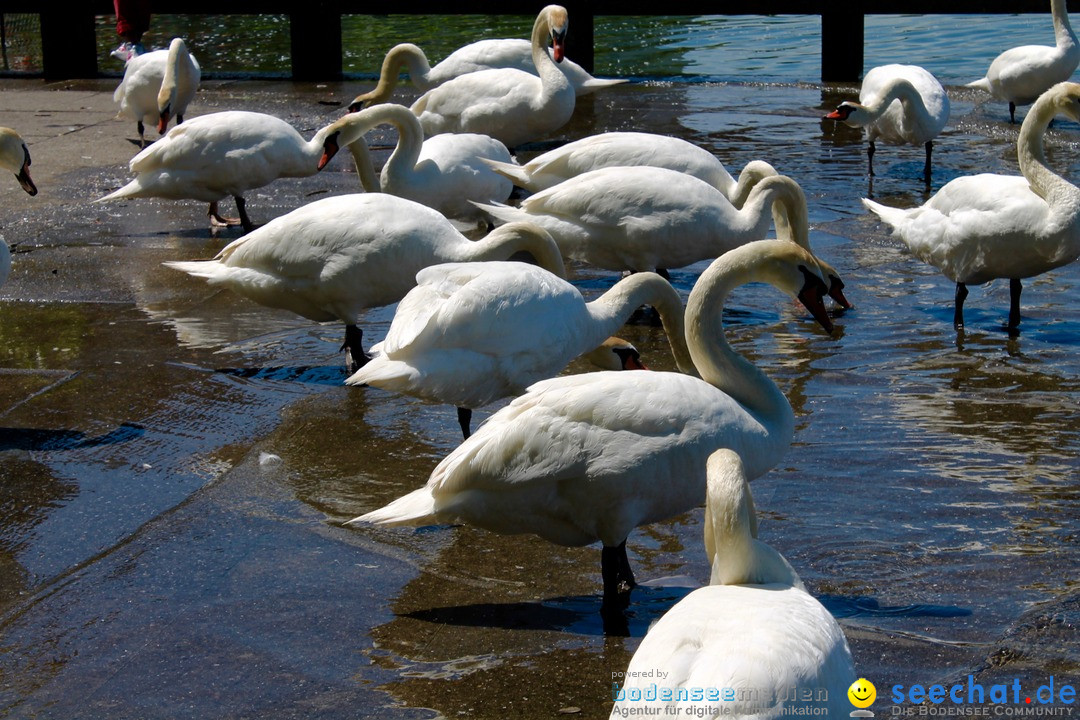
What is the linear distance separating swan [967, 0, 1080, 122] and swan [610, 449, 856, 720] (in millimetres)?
10371

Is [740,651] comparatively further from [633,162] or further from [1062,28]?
[1062,28]

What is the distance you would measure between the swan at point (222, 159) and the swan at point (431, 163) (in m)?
0.71

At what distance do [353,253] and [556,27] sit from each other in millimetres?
5613

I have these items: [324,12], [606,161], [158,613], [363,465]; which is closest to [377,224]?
[363,465]

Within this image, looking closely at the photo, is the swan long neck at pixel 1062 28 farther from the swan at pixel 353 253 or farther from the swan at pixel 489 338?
the swan at pixel 489 338

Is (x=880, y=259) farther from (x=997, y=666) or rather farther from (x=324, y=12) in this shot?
(x=324, y=12)

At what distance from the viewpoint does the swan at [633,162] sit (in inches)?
321

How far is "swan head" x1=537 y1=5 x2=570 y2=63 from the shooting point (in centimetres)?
1152

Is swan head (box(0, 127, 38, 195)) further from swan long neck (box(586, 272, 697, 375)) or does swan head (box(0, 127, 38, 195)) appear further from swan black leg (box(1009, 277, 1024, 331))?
swan black leg (box(1009, 277, 1024, 331))

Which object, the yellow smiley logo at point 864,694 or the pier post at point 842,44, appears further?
the pier post at point 842,44

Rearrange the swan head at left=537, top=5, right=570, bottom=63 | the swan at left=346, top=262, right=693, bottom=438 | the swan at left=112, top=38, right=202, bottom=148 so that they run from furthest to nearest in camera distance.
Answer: the swan at left=112, top=38, right=202, bottom=148 → the swan head at left=537, top=5, right=570, bottom=63 → the swan at left=346, top=262, right=693, bottom=438

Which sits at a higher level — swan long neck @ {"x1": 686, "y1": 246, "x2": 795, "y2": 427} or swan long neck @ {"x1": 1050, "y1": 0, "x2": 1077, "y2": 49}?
swan long neck @ {"x1": 1050, "y1": 0, "x2": 1077, "y2": 49}

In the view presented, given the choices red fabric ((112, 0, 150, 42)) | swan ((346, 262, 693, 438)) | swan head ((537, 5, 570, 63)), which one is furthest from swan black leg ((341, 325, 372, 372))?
red fabric ((112, 0, 150, 42))

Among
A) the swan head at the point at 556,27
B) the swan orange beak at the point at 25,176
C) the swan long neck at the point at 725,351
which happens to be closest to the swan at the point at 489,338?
the swan long neck at the point at 725,351
